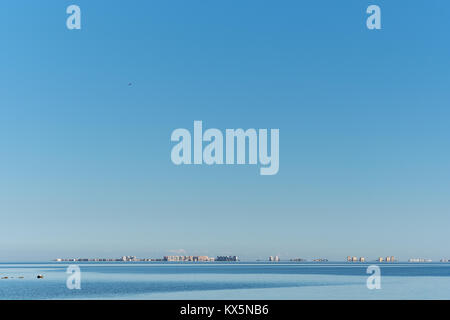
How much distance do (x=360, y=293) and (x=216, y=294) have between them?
982 inches

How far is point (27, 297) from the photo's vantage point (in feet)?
322
